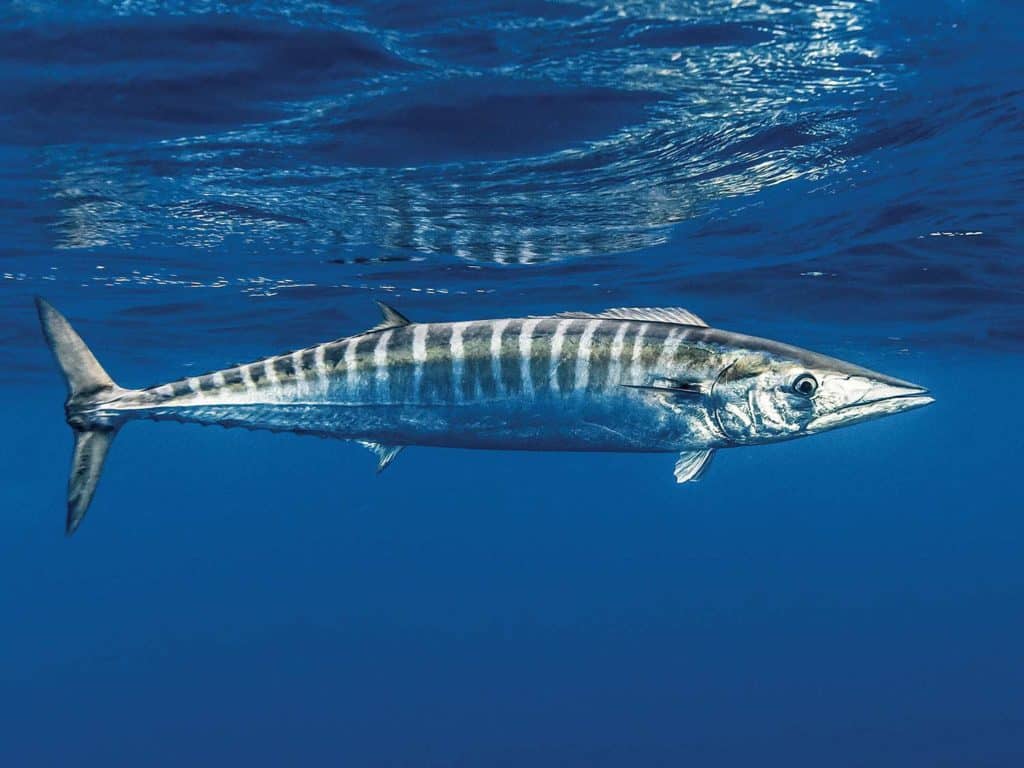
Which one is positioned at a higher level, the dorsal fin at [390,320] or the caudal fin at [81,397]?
the dorsal fin at [390,320]

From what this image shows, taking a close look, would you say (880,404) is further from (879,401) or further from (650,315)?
(650,315)

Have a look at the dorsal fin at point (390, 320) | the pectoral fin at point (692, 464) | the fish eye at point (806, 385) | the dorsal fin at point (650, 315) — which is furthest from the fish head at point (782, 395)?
the dorsal fin at point (390, 320)

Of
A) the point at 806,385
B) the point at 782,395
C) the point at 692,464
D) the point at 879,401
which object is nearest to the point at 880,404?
the point at 879,401

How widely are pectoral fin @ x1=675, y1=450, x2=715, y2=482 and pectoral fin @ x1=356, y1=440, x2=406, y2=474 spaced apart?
4.77ft

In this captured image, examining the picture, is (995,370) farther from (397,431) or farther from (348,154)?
(397,431)

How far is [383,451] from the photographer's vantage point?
445 cm

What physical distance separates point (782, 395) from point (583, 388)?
99 centimetres

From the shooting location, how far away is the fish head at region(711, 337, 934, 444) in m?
3.97

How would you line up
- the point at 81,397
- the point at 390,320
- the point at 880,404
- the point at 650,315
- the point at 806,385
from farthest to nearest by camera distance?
the point at 81,397 < the point at 390,320 < the point at 650,315 < the point at 806,385 < the point at 880,404

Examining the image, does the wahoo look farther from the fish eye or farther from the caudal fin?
the caudal fin

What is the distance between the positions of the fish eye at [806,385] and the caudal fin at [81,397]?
372 cm

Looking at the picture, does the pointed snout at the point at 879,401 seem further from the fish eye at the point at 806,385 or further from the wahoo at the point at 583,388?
the fish eye at the point at 806,385

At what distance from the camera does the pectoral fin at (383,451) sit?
4336 millimetres

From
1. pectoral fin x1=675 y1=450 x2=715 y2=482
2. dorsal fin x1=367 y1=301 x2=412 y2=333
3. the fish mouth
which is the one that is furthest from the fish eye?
dorsal fin x1=367 y1=301 x2=412 y2=333
